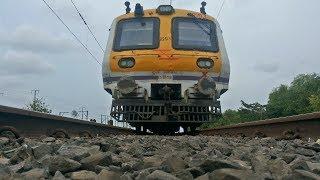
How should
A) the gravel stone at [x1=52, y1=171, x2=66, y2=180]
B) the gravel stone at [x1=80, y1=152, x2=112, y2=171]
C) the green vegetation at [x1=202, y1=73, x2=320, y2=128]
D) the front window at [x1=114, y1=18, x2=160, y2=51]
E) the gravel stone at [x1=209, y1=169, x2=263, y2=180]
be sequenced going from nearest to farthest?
1. the gravel stone at [x1=209, y1=169, x2=263, y2=180]
2. the gravel stone at [x1=52, y1=171, x2=66, y2=180]
3. the gravel stone at [x1=80, y1=152, x2=112, y2=171]
4. the front window at [x1=114, y1=18, x2=160, y2=51]
5. the green vegetation at [x1=202, y1=73, x2=320, y2=128]

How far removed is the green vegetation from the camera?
186 ft

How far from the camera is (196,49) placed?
28.9 ft

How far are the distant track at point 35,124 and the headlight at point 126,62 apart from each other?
1578 millimetres

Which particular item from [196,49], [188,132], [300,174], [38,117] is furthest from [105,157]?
[188,132]

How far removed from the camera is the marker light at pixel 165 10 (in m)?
9.16

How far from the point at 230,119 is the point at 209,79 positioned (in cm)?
4750

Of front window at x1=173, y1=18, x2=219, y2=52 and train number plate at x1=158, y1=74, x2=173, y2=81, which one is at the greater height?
front window at x1=173, y1=18, x2=219, y2=52

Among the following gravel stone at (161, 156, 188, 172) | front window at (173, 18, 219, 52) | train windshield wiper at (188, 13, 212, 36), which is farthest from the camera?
train windshield wiper at (188, 13, 212, 36)

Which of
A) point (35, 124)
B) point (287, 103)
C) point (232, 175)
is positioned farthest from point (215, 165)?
point (287, 103)

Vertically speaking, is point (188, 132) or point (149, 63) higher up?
point (149, 63)

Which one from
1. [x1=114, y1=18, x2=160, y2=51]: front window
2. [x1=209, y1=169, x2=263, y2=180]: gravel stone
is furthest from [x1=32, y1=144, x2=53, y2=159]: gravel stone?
[x1=114, y1=18, x2=160, y2=51]: front window

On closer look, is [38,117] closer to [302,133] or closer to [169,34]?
[302,133]

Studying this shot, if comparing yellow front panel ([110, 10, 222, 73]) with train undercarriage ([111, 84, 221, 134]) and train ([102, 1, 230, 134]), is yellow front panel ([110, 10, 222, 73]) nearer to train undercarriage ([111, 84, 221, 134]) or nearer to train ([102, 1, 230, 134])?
train ([102, 1, 230, 134])

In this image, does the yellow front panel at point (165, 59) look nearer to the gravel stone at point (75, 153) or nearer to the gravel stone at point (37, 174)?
the gravel stone at point (75, 153)
